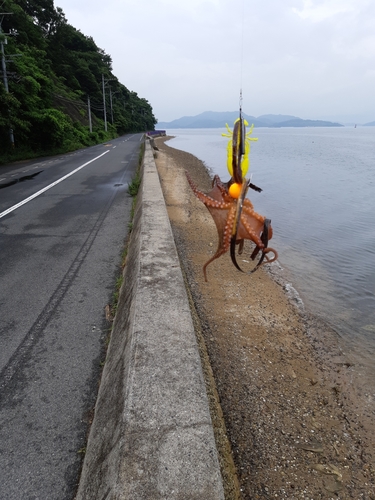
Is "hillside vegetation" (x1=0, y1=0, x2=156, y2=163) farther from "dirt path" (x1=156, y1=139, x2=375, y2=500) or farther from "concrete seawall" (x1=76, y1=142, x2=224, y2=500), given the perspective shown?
"concrete seawall" (x1=76, y1=142, x2=224, y2=500)

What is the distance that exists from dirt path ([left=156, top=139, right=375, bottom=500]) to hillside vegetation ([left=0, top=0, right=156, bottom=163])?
18.2 meters

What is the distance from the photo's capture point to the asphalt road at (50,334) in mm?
2633

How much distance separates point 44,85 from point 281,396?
27.0 m

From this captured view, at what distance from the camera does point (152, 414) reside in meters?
2.50

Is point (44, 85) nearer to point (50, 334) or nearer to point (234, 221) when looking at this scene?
point (50, 334)

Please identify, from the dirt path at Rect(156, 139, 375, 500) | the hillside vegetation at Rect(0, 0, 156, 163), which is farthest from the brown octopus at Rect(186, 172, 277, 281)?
the hillside vegetation at Rect(0, 0, 156, 163)

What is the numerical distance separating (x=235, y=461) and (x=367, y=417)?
2.41m

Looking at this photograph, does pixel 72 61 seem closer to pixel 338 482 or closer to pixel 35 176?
pixel 35 176

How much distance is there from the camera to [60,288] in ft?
17.1

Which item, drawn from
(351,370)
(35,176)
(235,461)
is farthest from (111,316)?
(35,176)

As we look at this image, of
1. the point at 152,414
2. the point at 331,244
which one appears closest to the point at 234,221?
the point at 152,414

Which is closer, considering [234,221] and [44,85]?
[234,221]

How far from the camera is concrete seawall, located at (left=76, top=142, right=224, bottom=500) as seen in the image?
6.80 feet

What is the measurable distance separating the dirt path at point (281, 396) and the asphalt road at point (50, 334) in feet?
4.52
